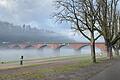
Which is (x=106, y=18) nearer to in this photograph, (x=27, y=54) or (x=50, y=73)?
(x=50, y=73)

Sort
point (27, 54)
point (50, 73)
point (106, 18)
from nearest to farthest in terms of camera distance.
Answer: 1. point (50, 73)
2. point (106, 18)
3. point (27, 54)

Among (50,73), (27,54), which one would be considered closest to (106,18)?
(50,73)

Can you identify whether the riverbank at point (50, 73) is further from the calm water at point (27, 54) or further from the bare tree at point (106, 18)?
the calm water at point (27, 54)

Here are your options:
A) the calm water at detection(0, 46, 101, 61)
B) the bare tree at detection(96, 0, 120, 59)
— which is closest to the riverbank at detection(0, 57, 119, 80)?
the bare tree at detection(96, 0, 120, 59)

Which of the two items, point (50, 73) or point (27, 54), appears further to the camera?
point (27, 54)

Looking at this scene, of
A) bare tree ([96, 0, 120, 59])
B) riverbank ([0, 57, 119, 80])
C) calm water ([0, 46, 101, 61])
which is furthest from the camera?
calm water ([0, 46, 101, 61])

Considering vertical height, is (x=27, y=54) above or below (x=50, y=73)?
above

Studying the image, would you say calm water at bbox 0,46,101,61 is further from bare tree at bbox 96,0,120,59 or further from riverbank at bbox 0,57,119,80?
riverbank at bbox 0,57,119,80

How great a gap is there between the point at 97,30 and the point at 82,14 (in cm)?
932

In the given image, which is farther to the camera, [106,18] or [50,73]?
[106,18]

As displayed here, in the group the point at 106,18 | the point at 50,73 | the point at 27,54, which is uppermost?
the point at 106,18

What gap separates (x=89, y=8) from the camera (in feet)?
118

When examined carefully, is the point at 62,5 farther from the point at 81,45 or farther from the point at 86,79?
the point at 81,45

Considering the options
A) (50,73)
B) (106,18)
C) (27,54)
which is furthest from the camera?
(27,54)
